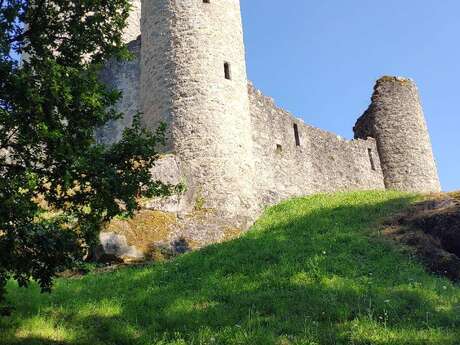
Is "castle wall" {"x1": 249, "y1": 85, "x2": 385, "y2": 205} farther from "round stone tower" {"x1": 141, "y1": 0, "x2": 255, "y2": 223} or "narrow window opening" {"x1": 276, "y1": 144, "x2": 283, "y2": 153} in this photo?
"round stone tower" {"x1": 141, "y1": 0, "x2": 255, "y2": 223}

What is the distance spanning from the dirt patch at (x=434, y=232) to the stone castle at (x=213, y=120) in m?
4.64

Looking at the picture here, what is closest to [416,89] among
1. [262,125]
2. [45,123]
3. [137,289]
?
[262,125]

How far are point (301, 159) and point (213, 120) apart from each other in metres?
6.82

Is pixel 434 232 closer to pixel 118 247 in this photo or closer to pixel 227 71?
pixel 118 247

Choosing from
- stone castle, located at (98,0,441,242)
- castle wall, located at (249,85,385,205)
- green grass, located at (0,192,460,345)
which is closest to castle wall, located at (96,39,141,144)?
stone castle, located at (98,0,441,242)

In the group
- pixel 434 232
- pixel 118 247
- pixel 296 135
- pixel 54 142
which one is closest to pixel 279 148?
pixel 296 135

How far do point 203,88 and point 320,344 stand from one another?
36.8 ft

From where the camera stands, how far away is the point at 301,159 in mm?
22641

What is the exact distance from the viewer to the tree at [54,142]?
6.60m

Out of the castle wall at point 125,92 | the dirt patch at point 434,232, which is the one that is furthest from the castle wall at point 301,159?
the dirt patch at point 434,232

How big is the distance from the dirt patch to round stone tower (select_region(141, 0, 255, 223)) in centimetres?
477

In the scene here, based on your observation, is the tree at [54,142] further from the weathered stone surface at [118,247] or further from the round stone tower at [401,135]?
the round stone tower at [401,135]

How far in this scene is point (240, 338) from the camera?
7.57m

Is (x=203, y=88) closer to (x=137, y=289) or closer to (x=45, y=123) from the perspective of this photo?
(x=137, y=289)
